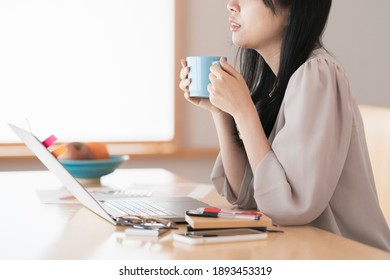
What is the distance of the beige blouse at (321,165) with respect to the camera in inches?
43.7

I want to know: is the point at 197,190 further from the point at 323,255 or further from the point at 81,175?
the point at 323,255

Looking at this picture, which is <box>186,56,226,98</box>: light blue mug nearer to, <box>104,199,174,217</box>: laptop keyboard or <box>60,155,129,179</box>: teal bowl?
<box>104,199,174,217</box>: laptop keyboard

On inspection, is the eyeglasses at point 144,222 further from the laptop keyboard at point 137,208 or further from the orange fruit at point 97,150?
the orange fruit at point 97,150

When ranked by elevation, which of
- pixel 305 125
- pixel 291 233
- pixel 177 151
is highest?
pixel 305 125

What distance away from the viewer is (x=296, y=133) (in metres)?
1.13

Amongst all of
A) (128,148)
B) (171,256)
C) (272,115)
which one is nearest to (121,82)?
(128,148)

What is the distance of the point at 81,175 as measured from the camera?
Result: 1697mm

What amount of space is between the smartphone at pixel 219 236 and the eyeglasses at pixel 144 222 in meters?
0.07

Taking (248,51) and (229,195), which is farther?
(248,51)

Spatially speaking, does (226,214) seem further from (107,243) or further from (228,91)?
(228,91)

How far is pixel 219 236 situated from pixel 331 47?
264cm

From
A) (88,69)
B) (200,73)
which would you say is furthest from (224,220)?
(88,69)

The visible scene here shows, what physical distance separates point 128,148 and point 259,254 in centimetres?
234

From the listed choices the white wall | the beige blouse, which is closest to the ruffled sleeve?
the beige blouse
